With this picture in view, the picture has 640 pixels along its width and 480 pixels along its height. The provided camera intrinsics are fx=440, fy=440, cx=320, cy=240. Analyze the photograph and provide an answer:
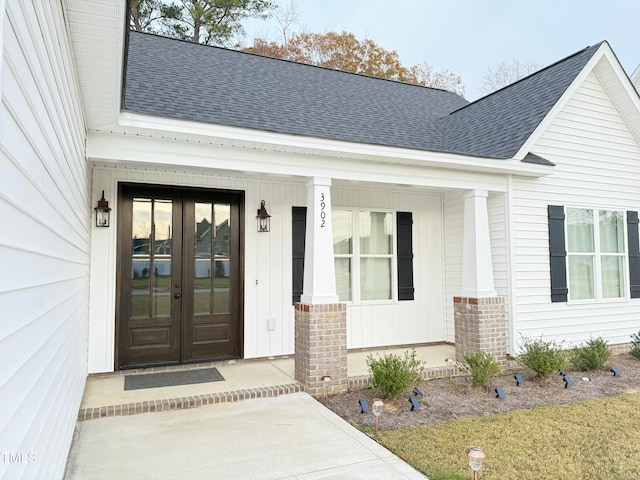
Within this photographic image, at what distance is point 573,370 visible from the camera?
19.3 ft

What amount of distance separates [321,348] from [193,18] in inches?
554

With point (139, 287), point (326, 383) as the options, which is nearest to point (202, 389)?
point (326, 383)

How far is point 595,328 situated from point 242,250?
5578 millimetres

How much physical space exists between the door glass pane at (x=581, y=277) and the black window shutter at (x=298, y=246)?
→ 415 centimetres

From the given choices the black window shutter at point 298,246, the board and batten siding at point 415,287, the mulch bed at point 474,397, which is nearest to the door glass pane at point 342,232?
the board and batten siding at point 415,287

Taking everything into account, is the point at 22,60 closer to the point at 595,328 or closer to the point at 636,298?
the point at 595,328

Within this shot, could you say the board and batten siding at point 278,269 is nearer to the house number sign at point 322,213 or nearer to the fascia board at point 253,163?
the fascia board at point 253,163

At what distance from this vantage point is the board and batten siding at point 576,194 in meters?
6.34

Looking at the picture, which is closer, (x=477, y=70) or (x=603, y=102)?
(x=603, y=102)

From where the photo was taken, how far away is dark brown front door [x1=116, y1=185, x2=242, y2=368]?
18.3 ft

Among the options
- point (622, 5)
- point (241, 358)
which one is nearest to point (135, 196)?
point (241, 358)

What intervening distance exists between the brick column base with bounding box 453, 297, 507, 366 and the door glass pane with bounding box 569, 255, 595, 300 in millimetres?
1564

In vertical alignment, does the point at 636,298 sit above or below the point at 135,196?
below

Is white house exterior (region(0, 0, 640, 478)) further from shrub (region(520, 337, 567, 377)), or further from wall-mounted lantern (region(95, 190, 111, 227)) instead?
shrub (region(520, 337, 567, 377))
